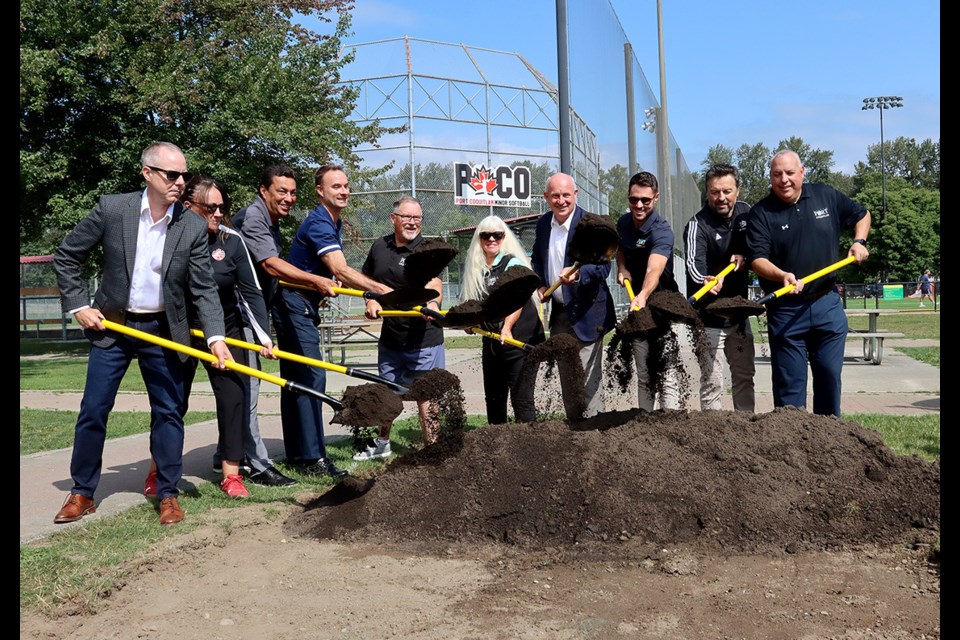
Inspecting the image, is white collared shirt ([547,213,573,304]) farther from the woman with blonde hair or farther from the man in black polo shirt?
the man in black polo shirt

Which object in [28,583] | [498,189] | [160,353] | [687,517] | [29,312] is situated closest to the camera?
[28,583]

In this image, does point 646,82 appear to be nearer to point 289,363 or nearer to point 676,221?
point 676,221

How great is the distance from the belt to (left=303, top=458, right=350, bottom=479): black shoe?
1728 millimetres

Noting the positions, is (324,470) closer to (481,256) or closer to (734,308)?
(481,256)

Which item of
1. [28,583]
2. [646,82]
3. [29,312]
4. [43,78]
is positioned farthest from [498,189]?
[29,312]

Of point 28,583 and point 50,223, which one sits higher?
point 50,223

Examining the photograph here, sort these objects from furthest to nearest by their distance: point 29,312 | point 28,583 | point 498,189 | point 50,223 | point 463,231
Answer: point 29,312 → point 463,231 → point 50,223 → point 498,189 → point 28,583

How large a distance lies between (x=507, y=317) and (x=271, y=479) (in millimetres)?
1987

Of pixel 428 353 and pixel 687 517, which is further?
pixel 428 353

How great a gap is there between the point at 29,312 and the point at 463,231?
20134 mm

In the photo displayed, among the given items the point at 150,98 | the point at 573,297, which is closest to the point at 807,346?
the point at 573,297

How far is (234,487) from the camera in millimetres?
5402

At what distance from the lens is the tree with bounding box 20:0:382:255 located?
17.1m

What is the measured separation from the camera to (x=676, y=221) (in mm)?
18750
